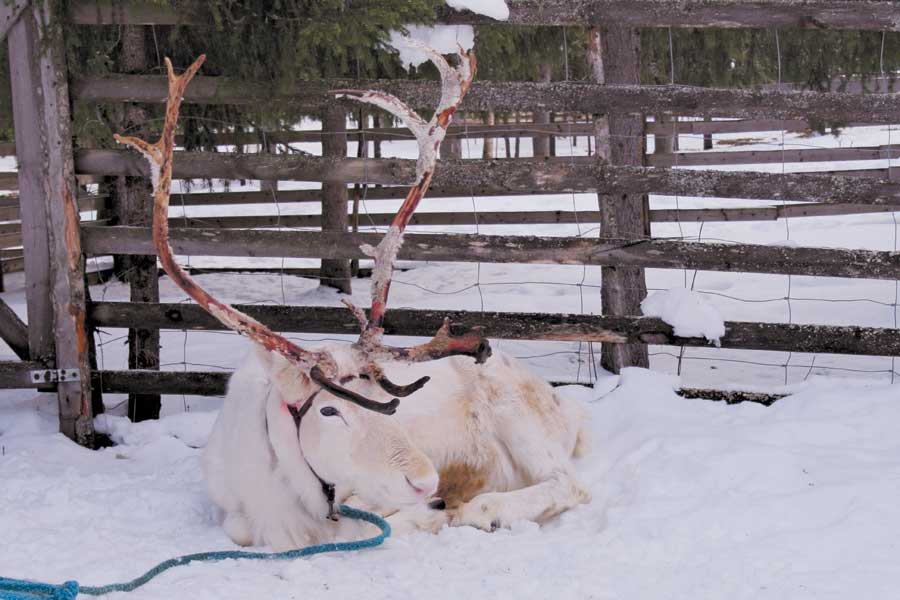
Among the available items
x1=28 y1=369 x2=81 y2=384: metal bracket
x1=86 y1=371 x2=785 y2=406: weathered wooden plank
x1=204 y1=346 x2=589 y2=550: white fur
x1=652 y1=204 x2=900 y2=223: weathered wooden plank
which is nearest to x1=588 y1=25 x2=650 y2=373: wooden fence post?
x1=86 y1=371 x2=785 y2=406: weathered wooden plank

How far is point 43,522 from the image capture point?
3.75 metres

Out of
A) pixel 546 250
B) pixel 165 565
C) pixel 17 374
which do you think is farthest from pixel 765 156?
pixel 165 565

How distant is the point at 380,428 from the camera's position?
3.25m

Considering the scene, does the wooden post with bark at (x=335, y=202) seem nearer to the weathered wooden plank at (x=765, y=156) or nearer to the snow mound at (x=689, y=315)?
the snow mound at (x=689, y=315)

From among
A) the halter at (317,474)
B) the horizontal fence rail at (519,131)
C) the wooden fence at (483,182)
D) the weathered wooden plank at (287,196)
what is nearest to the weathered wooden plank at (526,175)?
the wooden fence at (483,182)

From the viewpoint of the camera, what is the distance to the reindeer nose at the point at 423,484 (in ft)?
10.5

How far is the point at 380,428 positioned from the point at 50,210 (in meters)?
2.56

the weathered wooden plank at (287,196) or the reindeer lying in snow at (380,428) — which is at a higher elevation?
the weathered wooden plank at (287,196)

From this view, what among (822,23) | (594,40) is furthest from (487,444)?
(822,23)

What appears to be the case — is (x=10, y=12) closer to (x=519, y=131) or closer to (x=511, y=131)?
(x=519, y=131)

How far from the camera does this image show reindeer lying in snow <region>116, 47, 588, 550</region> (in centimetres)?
322

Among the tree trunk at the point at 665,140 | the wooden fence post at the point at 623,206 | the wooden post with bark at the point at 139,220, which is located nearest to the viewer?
the wooden post with bark at the point at 139,220

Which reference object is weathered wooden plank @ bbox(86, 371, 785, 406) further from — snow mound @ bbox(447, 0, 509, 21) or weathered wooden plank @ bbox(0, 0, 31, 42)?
snow mound @ bbox(447, 0, 509, 21)

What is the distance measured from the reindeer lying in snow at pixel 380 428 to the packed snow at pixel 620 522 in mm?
187
